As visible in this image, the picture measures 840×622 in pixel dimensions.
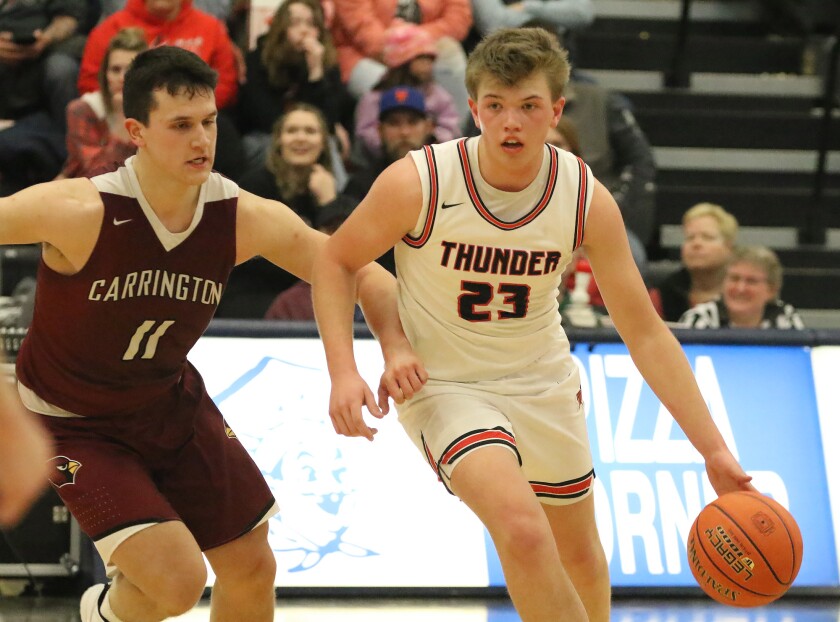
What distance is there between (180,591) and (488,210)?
1.53m

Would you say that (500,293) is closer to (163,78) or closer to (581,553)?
(581,553)

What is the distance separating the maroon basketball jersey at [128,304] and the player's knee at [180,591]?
60 centimetres

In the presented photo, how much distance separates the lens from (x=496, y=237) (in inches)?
174

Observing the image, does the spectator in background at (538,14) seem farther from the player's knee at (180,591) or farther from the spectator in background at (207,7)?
the player's knee at (180,591)

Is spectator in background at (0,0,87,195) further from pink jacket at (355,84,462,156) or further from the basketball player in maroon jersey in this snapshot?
the basketball player in maroon jersey

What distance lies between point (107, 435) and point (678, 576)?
10.2 ft

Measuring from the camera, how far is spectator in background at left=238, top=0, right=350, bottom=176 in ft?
27.3

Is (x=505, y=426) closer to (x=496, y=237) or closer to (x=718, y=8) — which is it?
(x=496, y=237)

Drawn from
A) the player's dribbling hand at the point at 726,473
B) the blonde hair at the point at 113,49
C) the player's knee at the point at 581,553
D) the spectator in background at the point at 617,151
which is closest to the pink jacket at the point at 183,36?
the blonde hair at the point at 113,49

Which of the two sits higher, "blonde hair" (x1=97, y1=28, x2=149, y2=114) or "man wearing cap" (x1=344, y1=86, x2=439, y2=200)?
"blonde hair" (x1=97, y1=28, x2=149, y2=114)

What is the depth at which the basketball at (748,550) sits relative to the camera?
440cm

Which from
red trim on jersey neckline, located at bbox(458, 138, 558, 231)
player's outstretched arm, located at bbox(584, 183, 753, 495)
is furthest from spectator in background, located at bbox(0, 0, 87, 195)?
player's outstretched arm, located at bbox(584, 183, 753, 495)

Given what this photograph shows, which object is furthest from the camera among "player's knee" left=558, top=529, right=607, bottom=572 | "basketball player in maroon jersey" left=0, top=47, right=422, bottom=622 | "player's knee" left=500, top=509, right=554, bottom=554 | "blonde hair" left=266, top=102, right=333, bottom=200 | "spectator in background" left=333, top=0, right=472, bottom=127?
"spectator in background" left=333, top=0, right=472, bottom=127

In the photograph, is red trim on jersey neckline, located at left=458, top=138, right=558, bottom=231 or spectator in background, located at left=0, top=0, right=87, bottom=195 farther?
spectator in background, located at left=0, top=0, right=87, bottom=195
